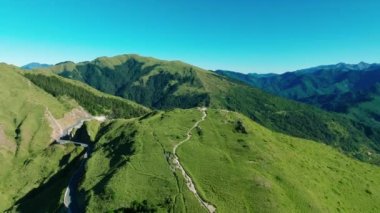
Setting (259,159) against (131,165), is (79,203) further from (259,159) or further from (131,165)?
(259,159)

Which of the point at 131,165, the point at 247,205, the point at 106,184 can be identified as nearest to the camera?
the point at 247,205

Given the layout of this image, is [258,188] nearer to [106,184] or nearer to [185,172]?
[185,172]

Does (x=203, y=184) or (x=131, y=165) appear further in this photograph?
(x=131, y=165)

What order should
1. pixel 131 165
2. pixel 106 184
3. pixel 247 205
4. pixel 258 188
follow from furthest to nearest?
1. pixel 131 165
2. pixel 106 184
3. pixel 258 188
4. pixel 247 205

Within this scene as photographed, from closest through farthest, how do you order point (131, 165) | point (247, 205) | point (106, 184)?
point (247, 205), point (106, 184), point (131, 165)

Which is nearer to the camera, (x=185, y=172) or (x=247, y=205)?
(x=247, y=205)

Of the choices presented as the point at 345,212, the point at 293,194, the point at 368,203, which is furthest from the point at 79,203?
the point at 368,203

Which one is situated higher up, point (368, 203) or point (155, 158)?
point (155, 158)

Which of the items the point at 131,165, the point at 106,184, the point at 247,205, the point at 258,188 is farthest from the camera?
the point at 131,165

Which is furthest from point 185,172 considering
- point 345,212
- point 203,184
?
point 345,212
